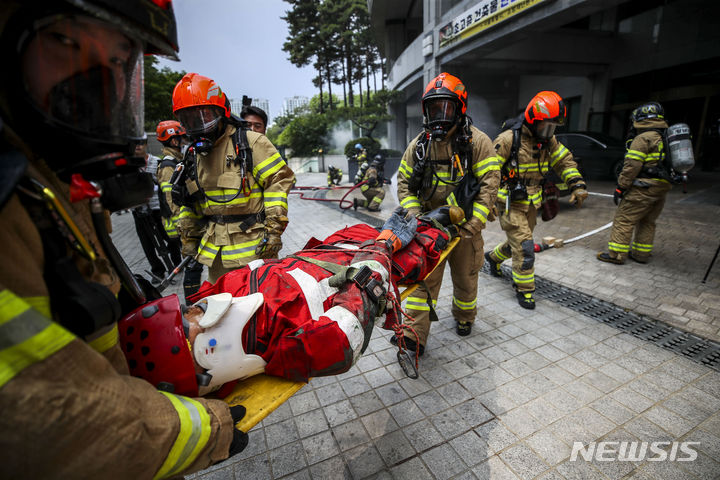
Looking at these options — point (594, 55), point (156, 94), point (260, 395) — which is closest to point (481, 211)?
point (260, 395)

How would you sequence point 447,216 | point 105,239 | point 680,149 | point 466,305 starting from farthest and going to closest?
point 680,149 < point 466,305 < point 447,216 < point 105,239

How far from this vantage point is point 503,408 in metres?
2.30

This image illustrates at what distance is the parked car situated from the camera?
10.4 meters

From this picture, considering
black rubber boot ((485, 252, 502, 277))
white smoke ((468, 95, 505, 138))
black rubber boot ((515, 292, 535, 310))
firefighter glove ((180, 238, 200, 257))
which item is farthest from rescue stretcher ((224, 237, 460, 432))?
white smoke ((468, 95, 505, 138))

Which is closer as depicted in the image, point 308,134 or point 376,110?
point 376,110

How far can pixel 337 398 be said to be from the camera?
2.48 m

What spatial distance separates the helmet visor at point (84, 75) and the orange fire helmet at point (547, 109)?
3.79 metres

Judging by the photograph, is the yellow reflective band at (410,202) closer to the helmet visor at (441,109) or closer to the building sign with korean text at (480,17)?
the helmet visor at (441,109)

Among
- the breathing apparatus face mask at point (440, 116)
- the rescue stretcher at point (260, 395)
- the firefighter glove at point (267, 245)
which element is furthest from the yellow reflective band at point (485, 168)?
the rescue stretcher at point (260, 395)

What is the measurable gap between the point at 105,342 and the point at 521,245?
3951 mm

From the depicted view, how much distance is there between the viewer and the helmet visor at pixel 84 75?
0.81 metres

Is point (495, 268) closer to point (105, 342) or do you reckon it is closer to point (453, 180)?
point (453, 180)

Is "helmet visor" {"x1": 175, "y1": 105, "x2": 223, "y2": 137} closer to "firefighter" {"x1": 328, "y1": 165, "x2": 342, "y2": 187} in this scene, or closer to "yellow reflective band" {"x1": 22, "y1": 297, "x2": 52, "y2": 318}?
"yellow reflective band" {"x1": 22, "y1": 297, "x2": 52, "y2": 318}

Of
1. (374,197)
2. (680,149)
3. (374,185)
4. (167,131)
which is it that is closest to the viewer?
(680,149)
